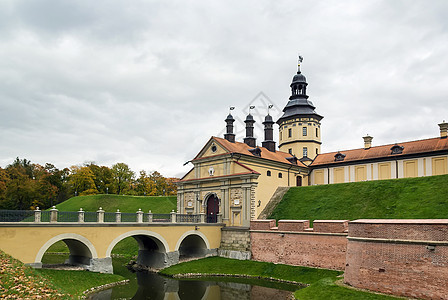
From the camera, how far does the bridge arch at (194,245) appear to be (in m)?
30.7

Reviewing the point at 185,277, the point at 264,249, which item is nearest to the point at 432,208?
the point at 264,249

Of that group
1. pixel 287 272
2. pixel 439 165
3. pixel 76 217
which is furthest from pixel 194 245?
pixel 439 165

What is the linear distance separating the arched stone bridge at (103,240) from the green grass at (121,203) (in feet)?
63.0

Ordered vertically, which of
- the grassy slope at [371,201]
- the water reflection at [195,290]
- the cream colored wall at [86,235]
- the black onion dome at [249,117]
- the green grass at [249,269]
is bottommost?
the water reflection at [195,290]

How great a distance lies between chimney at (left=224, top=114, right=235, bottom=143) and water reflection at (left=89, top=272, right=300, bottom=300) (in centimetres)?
1636

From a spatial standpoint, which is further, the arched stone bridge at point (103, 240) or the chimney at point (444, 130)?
the chimney at point (444, 130)

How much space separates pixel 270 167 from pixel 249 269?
1164 centimetres

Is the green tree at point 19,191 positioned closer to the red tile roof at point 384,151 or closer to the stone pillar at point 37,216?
the stone pillar at point 37,216

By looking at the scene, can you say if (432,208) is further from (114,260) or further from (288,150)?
(114,260)

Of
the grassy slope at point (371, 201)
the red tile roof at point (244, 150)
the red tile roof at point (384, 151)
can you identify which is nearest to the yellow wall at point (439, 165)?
the red tile roof at point (384, 151)

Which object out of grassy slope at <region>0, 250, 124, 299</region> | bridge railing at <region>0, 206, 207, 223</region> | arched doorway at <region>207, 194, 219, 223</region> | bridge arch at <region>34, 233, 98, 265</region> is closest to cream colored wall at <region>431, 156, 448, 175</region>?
arched doorway at <region>207, 194, 219, 223</region>

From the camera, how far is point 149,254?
98.1 ft

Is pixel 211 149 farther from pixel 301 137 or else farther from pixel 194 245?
pixel 301 137

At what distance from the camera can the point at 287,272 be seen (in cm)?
2511
